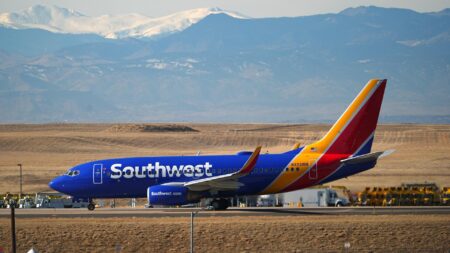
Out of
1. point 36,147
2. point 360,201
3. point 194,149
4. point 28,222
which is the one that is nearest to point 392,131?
point 194,149

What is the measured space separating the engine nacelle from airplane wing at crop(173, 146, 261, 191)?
16.7 inches

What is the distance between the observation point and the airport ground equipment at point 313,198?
57094mm

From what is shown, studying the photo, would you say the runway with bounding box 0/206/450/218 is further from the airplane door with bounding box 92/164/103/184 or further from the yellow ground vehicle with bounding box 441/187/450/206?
the yellow ground vehicle with bounding box 441/187/450/206

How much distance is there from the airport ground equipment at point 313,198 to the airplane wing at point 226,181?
23.9ft

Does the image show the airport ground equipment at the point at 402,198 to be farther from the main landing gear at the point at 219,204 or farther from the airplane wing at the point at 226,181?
the airplane wing at the point at 226,181

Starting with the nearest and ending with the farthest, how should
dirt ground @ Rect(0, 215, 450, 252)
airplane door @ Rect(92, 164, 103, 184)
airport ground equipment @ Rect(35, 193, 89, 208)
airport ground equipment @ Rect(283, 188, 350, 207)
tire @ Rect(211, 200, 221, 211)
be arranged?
1. dirt ground @ Rect(0, 215, 450, 252)
2. tire @ Rect(211, 200, 221, 211)
3. airplane door @ Rect(92, 164, 103, 184)
4. airport ground equipment @ Rect(283, 188, 350, 207)
5. airport ground equipment @ Rect(35, 193, 89, 208)

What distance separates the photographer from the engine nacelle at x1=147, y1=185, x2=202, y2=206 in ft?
164

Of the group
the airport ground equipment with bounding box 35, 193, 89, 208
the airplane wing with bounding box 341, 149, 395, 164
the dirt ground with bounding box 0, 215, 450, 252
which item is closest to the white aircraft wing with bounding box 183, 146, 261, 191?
the airplane wing with bounding box 341, 149, 395, 164

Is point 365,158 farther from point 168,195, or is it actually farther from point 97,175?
point 97,175

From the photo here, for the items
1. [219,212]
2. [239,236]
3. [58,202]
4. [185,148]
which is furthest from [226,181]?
[185,148]

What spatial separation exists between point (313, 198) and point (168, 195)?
36.3 feet

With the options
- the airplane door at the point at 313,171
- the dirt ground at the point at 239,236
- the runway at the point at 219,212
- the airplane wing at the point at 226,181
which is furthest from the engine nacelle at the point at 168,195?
the dirt ground at the point at 239,236

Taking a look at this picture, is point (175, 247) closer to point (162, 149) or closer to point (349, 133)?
point (349, 133)

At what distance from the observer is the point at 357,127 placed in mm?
51156
